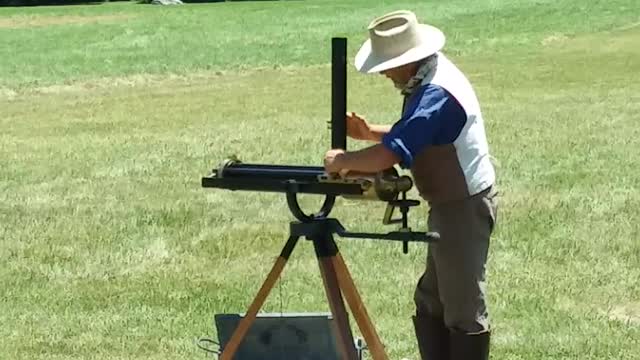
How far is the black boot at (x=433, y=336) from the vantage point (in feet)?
14.7

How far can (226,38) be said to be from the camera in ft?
94.1

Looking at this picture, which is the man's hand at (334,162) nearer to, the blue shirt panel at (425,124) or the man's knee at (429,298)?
the blue shirt panel at (425,124)

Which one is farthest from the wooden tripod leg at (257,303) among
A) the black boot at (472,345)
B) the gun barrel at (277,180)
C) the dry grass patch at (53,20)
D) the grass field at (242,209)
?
the dry grass patch at (53,20)

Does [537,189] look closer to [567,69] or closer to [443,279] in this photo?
[443,279]

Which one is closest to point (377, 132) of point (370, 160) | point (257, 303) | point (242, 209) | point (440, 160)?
point (440, 160)

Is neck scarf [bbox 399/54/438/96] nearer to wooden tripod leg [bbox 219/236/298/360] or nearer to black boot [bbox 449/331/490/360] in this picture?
wooden tripod leg [bbox 219/236/298/360]

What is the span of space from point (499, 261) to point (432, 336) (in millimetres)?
2683

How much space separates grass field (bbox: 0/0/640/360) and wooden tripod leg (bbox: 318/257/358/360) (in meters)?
1.64

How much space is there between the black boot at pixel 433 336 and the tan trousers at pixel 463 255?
0.16 metres

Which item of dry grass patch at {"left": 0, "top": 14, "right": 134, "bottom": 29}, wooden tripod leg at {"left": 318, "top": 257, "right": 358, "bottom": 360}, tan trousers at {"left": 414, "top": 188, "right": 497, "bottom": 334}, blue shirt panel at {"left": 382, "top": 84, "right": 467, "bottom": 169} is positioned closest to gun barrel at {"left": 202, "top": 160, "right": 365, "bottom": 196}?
blue shirt panel at {"left": 382, "top": 84, "right": 467, "bottom": 169}

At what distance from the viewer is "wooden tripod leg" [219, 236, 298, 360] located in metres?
4.01

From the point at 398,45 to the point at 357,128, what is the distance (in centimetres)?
48

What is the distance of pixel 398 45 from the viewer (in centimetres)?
396

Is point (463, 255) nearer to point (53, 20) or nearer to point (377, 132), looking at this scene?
point (377, 132)
